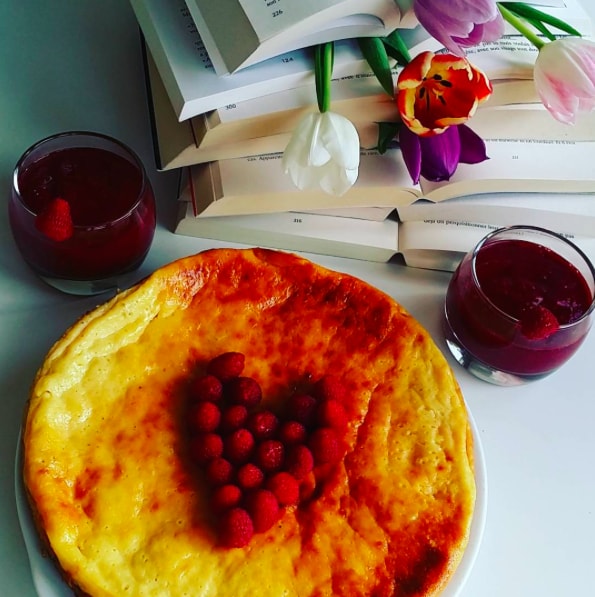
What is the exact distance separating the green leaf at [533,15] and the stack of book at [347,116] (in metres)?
0.04

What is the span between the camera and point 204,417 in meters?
0.94

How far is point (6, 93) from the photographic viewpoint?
4.13ft

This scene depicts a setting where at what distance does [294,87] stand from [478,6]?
0.24 meters

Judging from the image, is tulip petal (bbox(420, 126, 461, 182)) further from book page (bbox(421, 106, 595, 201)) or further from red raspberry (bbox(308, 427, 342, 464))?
red raspberry (bbox(308, 427, 342, 464))

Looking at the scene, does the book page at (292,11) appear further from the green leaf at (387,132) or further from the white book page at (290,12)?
the green leaf at (387,132)

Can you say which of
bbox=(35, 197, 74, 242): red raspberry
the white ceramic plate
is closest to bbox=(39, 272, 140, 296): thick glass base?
bbox=(35, 197, 74, 242): red raspberry

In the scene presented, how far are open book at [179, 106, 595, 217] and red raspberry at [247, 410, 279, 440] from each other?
1.02 feet

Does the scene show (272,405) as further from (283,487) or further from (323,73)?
(323,73)

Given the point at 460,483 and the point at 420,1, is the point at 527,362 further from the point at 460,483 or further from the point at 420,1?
the point at 420,1

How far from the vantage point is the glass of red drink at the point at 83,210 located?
100 centimetres

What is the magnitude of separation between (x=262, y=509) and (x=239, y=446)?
0.08 metres

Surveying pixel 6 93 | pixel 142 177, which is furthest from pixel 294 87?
pixel 6 93

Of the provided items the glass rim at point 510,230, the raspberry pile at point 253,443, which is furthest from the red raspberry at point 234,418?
the glass rim at point 510,230

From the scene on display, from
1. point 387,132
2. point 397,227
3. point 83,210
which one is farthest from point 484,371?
point 83,210
